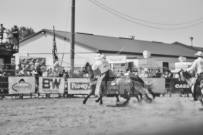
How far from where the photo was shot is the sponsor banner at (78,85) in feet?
63.7

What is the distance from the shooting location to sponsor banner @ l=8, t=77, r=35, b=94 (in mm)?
17625

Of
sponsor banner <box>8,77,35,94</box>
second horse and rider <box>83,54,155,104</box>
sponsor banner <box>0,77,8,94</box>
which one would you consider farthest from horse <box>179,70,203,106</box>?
sponsor banner <box>0,77,8,94</box>

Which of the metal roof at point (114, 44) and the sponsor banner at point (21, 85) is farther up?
the metal roof at point (114, 44)

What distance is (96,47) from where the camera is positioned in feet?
125

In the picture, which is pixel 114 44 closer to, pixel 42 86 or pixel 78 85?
pixel 78 85

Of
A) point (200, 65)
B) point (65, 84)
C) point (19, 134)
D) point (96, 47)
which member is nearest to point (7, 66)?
point (65, 84)

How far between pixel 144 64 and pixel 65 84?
425 inches

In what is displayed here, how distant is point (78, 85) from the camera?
1956 centimetres

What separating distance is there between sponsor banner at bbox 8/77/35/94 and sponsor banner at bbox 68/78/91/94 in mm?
2166

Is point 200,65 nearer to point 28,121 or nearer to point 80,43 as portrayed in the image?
point 28,121

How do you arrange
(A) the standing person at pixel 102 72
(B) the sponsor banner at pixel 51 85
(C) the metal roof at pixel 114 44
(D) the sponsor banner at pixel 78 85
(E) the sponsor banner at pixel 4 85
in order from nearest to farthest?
(A) the standing person at pixel 102 72
(E) the sponsor banner at pixel 4 85
(B) the sponsor banner at pixel 51 85
(D) the sponsor banner at pixel 78 85
(C) the metal roof at pixel 114 44

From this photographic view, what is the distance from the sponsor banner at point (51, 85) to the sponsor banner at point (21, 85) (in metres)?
0.50

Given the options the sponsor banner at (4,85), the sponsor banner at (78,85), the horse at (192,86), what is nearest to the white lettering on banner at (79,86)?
the sponsor banner at (78,85)

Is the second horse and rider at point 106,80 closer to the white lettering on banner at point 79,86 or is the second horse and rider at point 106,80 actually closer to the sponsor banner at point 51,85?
the sponsor banner at point 51,85
